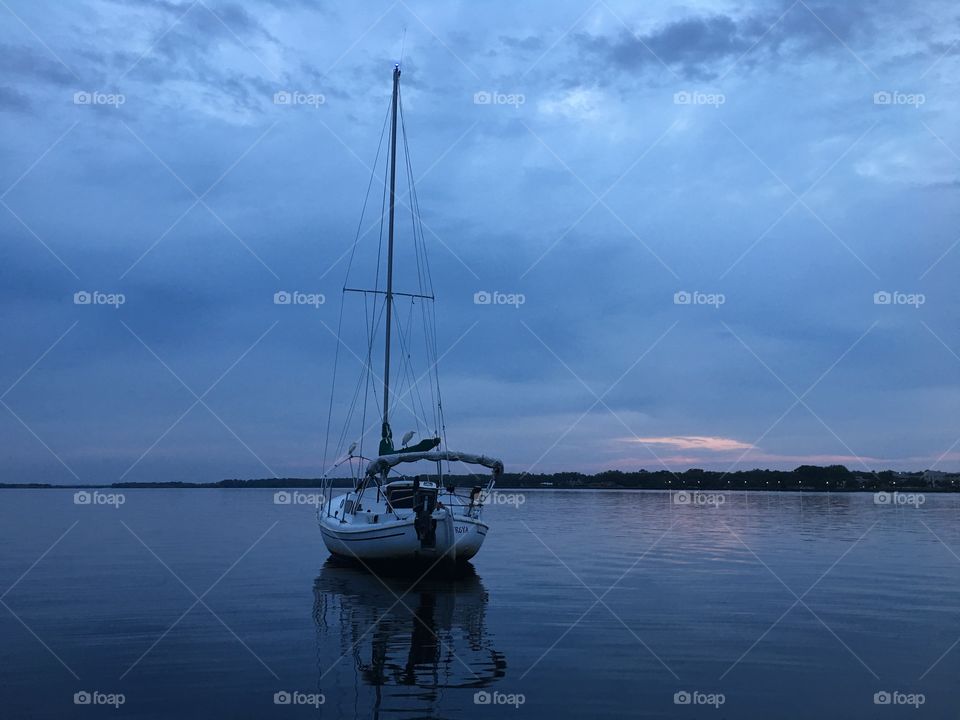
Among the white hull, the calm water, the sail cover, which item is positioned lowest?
the calm water

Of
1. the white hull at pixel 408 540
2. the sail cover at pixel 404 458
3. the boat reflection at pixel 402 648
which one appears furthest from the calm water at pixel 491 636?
the sail cover at pixel 404 458

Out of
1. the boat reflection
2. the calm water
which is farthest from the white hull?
the boat reflection

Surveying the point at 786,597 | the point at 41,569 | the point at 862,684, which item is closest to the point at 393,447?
the point at 41,569

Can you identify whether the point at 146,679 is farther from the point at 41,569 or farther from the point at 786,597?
the point at 41,569

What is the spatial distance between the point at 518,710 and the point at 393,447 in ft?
79.6

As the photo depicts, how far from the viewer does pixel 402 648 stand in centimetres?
1917

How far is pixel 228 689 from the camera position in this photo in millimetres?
15477

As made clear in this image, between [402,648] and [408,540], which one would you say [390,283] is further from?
[402,648]

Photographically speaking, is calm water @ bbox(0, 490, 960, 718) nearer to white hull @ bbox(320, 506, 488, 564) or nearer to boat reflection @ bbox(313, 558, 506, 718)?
boat reflection @ bbox(313, 558, 506, 718)

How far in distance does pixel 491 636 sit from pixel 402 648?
2613 millimetres

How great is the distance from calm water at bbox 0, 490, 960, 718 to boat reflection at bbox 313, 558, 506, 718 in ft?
0.25

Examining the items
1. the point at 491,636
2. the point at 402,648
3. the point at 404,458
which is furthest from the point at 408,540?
the point at 402,648

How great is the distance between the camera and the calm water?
15.0 m

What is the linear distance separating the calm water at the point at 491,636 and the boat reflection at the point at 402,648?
8 cm
